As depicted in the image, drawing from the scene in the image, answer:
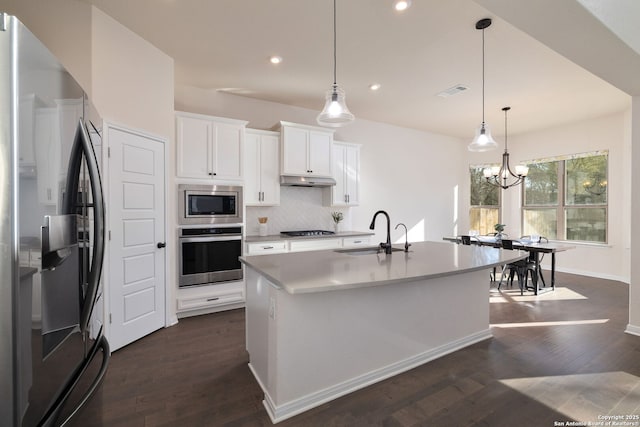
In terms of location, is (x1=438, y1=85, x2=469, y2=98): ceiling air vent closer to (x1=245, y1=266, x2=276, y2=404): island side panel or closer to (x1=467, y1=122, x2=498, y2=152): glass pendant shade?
(x1=467, y1=122, x2=498, y2=152): glass pendant shade

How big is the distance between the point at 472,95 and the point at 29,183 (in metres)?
5.10

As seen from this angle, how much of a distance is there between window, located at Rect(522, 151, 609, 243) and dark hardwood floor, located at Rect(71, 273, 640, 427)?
3352 mm

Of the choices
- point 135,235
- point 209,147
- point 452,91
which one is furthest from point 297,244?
point 452,91

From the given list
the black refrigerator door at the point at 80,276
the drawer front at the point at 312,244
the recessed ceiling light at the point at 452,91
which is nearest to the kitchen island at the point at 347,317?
the black refrigerator door at the point at 80,276

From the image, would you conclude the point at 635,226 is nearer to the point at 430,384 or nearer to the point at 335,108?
the point at 430,384

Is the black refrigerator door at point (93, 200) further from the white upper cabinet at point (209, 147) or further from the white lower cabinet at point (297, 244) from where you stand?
the white lower cabinet at point (297, 244)

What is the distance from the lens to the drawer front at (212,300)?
11.4ft

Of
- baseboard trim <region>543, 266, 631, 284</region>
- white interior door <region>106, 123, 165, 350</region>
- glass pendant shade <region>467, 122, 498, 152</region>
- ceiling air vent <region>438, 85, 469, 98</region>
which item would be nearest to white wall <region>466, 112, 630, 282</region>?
baseboard trim <region>543, 266, 631, 284</region>

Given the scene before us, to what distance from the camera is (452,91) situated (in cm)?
435

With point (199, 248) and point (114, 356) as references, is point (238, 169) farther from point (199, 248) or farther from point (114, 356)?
point (114, 356)

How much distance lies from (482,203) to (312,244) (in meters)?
5.02

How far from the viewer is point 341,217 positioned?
17.2 feet

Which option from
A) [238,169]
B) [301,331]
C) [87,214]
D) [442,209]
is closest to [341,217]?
[238,169]

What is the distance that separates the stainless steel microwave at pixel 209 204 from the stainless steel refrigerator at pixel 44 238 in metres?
2.53
